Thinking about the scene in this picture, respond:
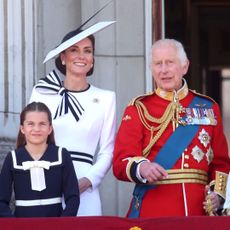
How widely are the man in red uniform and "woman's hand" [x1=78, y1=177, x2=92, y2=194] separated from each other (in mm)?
184

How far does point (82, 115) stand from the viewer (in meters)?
7.55

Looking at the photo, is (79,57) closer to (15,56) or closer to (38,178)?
(38,178)

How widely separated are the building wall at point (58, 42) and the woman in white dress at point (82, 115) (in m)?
1.72

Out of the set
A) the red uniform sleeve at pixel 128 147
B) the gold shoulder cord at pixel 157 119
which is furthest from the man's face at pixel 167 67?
the red uniform sleeve at pixel 128 147

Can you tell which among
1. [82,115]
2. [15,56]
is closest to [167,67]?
[82,115]

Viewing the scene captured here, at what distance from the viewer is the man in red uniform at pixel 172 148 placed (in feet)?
24.0

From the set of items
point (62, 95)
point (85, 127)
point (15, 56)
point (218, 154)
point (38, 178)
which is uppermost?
point (15, 56)

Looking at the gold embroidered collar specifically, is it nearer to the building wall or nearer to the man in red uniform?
the man in red uniform

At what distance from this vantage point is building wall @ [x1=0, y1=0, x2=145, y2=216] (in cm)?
941

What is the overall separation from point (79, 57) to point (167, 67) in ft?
1.70

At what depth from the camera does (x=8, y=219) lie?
6777 mm

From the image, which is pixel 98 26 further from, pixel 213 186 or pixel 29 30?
pixel 29 30

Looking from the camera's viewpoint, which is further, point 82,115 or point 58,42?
point 58,42

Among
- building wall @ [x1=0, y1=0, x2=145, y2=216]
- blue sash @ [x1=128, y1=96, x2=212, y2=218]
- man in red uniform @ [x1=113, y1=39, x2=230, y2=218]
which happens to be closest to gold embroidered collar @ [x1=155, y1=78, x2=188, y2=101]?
man in red uniform @ [x1=113, y1=39, x2=230, y2=218]
